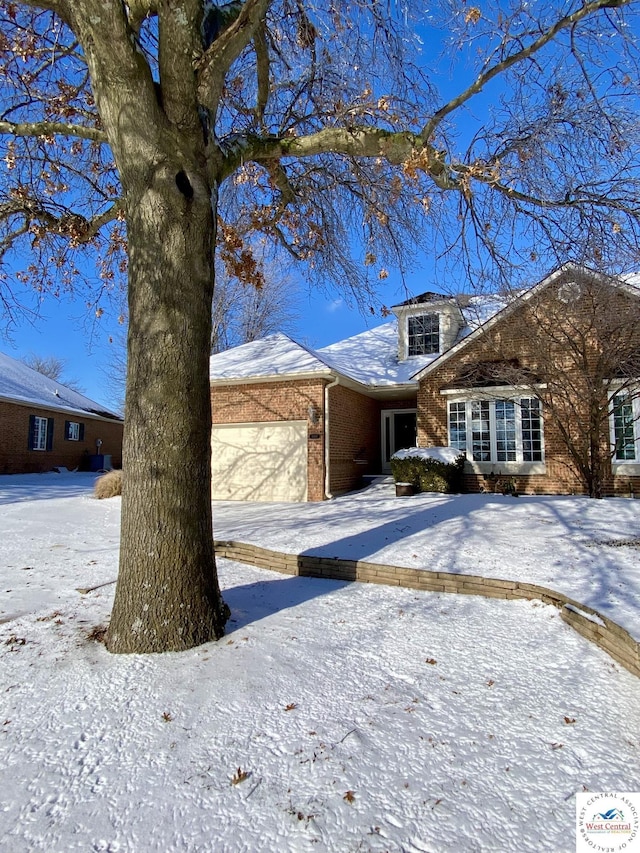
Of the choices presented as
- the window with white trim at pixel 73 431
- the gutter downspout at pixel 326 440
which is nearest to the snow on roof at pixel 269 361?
the gutter downspout at pixel 326 440

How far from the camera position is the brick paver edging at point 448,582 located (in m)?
→ 3.38

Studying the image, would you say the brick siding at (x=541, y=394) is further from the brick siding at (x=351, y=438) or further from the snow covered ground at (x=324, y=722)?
the snow covered ground at (x=324, y=722)

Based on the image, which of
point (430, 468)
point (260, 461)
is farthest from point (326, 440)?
point (430, 468)

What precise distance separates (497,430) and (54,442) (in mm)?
19631

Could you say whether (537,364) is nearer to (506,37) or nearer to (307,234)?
(307,234)

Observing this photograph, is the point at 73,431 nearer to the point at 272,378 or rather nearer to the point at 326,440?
the point at 272,378

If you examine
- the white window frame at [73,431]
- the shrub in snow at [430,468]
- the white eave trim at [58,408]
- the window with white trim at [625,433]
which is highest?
the white eave trim at [58,408]

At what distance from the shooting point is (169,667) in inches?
126

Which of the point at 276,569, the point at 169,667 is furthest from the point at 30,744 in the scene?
the point at 276,569

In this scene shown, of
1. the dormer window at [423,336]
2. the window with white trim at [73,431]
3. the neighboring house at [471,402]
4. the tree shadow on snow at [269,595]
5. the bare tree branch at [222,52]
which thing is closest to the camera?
the bare tree branch at [222,52]

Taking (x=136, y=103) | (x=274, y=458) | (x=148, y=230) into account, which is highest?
(x=136, y=103)

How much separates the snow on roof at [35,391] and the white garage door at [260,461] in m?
11.6

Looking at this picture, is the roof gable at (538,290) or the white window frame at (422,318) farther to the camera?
the white window frame at (422,318)

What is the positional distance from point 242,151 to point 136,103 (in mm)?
1202
